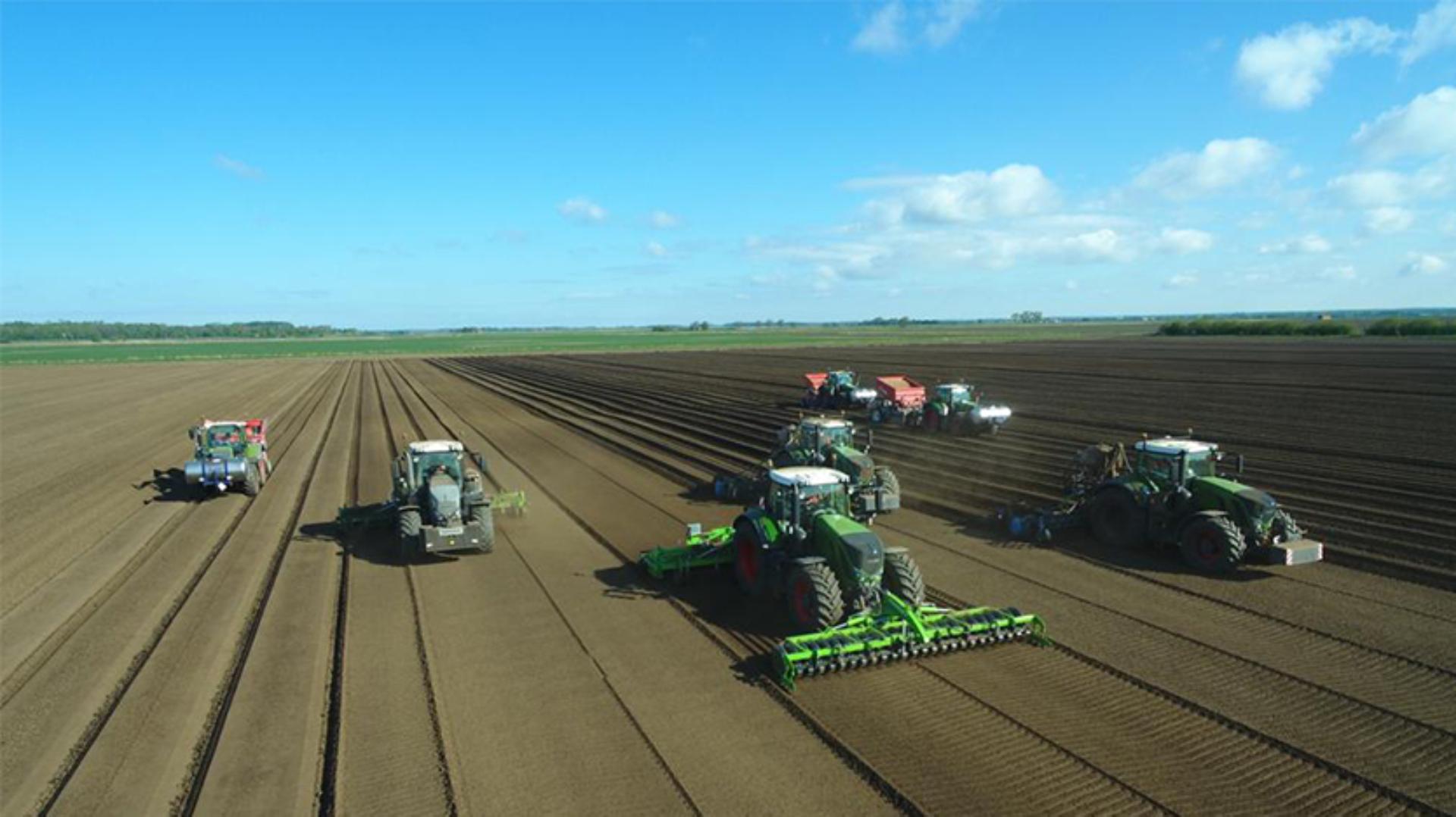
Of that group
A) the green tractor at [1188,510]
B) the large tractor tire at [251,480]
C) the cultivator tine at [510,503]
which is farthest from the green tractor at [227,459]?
the green tractor at [1188,510]

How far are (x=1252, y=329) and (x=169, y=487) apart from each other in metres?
95.6

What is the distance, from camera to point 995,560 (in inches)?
549

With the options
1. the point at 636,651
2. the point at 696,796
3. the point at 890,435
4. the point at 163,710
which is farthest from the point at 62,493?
the point at 890,435

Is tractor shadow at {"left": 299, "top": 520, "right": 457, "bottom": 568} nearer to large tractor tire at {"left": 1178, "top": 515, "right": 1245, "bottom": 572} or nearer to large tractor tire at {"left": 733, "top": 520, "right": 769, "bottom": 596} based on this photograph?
large tractor tire at {"left": 733, "top": 520, "right": 769, "bottom": 596}

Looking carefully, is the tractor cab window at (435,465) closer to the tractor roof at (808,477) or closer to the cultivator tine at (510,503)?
the cultivator tine at (510,503)

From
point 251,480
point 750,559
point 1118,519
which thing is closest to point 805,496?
point 750,559

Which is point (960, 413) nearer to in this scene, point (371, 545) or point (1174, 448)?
point (1174, 448)

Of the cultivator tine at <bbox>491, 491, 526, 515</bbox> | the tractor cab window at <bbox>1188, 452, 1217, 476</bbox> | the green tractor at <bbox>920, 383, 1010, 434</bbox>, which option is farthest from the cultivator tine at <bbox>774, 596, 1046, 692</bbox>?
the green tractor at <bbox>920, 383, 1010, 434</bbox>

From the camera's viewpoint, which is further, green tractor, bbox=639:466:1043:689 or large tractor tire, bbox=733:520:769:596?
large tractor tire, bbox=733:520:769:596

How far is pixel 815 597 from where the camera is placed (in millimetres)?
10070

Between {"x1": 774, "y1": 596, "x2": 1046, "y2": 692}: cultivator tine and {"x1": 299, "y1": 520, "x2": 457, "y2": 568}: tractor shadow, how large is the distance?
7474mm

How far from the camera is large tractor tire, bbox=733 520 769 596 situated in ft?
38.2

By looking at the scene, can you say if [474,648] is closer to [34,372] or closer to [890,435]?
[890,435]

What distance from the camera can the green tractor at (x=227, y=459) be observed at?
19.3 metres
